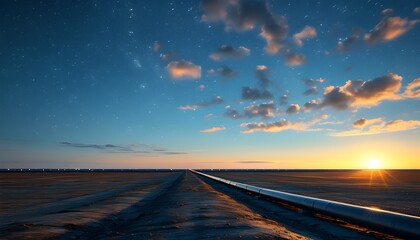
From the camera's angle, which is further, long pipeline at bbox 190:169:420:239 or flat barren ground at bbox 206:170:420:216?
flat barren ground at bbox 206:170:420:216

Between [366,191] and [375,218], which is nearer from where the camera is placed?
[375,218]

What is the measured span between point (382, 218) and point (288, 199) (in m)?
7.08

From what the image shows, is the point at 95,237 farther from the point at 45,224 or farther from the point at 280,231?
the point at 280,231

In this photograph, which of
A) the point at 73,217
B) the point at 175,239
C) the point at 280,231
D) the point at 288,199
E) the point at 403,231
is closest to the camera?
the point at 403,231

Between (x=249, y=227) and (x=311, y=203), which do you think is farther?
(x=311, y=203)

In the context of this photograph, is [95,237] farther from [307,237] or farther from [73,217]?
[307,237]

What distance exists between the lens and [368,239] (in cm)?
828

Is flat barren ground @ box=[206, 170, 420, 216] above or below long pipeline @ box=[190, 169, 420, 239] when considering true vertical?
below

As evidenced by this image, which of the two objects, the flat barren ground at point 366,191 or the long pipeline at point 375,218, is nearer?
the long pipeline at point 375,218

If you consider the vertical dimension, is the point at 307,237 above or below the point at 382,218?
below

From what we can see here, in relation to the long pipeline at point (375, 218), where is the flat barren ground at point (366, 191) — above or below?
below

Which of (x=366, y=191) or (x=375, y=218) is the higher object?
(x=375, y=218)

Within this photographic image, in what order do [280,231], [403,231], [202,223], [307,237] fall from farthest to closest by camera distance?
[202,223] → [280,231] → [307,237] → [403,231]

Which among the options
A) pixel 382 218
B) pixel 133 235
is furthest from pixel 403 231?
pixel 133 235
